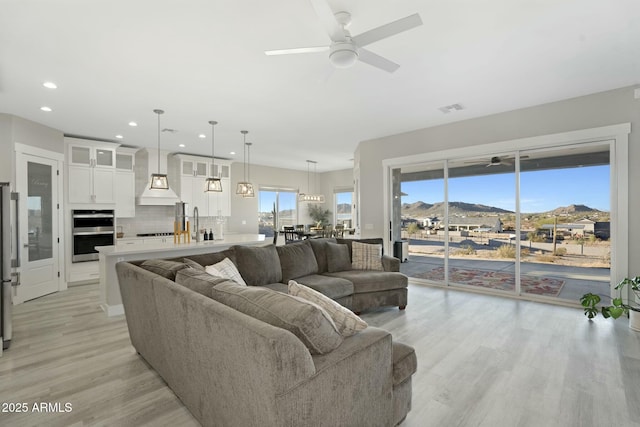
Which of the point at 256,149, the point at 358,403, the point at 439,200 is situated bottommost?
the point at 358,403

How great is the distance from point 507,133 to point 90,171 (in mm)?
7269

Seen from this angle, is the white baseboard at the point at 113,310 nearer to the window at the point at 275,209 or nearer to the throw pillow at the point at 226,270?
the throw pillow at the point at 226,270

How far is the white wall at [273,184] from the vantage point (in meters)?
8.82

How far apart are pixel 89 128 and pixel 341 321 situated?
5874 mm

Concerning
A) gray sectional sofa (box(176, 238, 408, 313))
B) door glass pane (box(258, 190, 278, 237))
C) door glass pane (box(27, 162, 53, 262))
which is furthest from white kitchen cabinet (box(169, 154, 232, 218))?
gray sectional sofa (box(176, 238, 408, 313))

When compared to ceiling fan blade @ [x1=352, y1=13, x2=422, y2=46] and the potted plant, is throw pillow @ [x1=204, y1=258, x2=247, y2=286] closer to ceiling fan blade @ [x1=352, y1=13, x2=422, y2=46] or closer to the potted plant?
ceiling fan blade @ [x1=352, y1=13, x2=422, y2=46]

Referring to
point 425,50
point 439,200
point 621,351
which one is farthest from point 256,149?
point 621,351

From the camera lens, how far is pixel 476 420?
200 centimetres

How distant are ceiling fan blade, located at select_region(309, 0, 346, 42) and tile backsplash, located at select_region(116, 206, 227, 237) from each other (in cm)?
606

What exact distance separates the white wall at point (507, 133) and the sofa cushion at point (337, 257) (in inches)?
72.5

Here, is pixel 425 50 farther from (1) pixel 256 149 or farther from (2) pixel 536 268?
(1) pixel 256 149

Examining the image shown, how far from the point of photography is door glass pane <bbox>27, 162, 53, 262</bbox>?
498cm

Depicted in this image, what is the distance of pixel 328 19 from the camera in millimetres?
2164

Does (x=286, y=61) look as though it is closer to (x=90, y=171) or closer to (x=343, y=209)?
(x=90, y=171)
